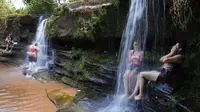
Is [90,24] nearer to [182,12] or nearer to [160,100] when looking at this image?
[182,12]

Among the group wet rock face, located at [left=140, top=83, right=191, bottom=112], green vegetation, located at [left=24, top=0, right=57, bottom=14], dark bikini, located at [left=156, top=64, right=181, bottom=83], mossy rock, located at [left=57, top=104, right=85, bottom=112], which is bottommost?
mossy rock, located at [left=57, top=104, right=85, bottom=112]

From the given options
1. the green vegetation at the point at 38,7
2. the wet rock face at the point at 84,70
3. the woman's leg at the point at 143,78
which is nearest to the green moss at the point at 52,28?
the wet rock face at the point at 84,70

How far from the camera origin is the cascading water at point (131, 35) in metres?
6.25

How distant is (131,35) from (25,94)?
4.04 meters

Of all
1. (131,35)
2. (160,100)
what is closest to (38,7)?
(131,35)

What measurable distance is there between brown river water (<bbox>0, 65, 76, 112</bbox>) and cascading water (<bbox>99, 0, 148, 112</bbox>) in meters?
1.67

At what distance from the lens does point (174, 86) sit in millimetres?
5559

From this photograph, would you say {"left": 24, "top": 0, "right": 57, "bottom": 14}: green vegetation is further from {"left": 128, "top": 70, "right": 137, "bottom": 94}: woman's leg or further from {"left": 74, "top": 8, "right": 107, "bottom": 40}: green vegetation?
{"left": 128, "top": 70, "right": 137, "bottom": 94}: woman's leg

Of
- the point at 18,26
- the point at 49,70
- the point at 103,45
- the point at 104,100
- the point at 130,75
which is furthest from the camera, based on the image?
the point at 18,26

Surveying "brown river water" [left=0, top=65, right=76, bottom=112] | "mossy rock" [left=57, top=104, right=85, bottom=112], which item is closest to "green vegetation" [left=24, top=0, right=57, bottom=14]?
"brown river water" [left=0, top=65, right=76, bottom=112]

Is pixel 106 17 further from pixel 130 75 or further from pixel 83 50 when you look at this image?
pixel 130 75

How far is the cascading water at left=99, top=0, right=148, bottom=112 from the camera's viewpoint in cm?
625

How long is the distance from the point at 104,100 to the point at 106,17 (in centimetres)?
322

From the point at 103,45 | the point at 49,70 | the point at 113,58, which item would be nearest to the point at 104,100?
the point at 113,58
